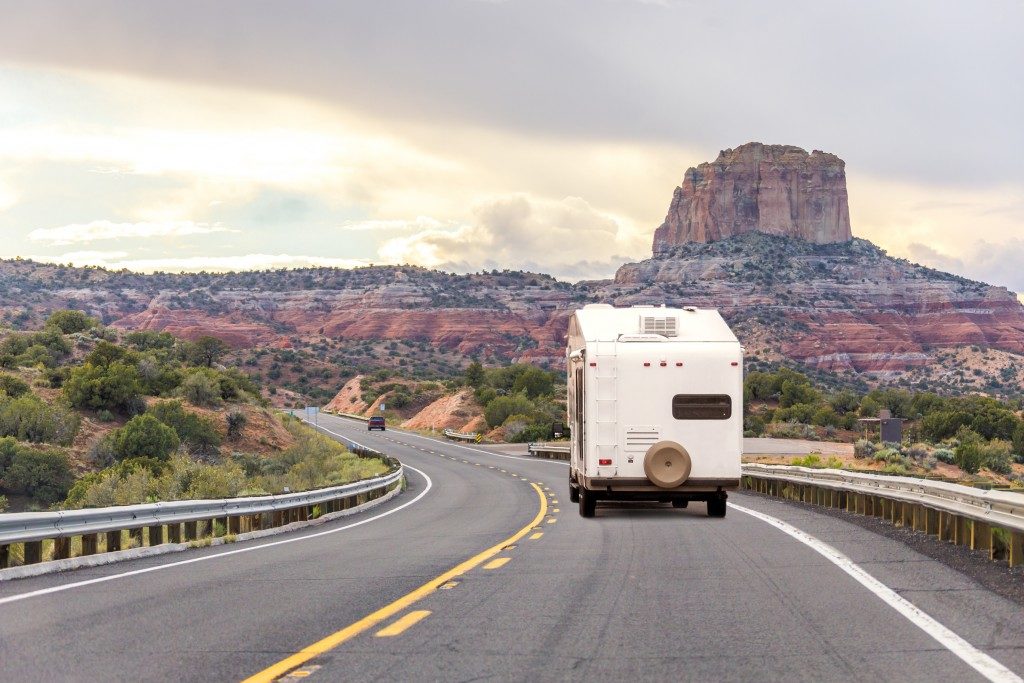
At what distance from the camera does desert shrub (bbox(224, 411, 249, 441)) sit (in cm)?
5581

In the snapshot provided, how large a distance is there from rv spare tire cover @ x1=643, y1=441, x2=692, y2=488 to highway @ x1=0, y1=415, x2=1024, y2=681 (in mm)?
1749

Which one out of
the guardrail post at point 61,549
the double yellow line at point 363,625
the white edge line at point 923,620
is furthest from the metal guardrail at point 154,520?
the white edge line at point 923,620

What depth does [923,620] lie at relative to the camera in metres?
8.95

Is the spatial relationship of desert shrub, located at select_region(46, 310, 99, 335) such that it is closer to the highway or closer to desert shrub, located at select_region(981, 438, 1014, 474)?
desert shrub, located at select_region(981, 438, 1014, 474)

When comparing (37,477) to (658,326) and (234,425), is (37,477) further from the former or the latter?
(658,326)

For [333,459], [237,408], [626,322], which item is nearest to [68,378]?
[237,408]

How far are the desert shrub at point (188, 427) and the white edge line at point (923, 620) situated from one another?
38.8m

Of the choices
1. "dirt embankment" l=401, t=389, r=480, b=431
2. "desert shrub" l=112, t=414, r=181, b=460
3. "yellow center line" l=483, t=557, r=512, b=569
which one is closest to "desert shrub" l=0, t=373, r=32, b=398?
"desert shrub" l=112, t=414, r=181, b=460

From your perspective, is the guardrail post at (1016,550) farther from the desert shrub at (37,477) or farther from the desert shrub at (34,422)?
the desert shrub at (34,422)

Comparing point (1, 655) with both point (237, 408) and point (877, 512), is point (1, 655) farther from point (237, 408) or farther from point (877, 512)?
point (237, 408)

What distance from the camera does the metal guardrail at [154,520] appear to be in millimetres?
12666

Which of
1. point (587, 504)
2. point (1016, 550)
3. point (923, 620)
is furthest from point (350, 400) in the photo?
point (923, 620)

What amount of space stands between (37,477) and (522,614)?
33.1 meters

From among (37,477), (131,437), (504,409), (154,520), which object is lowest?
(37,477)
